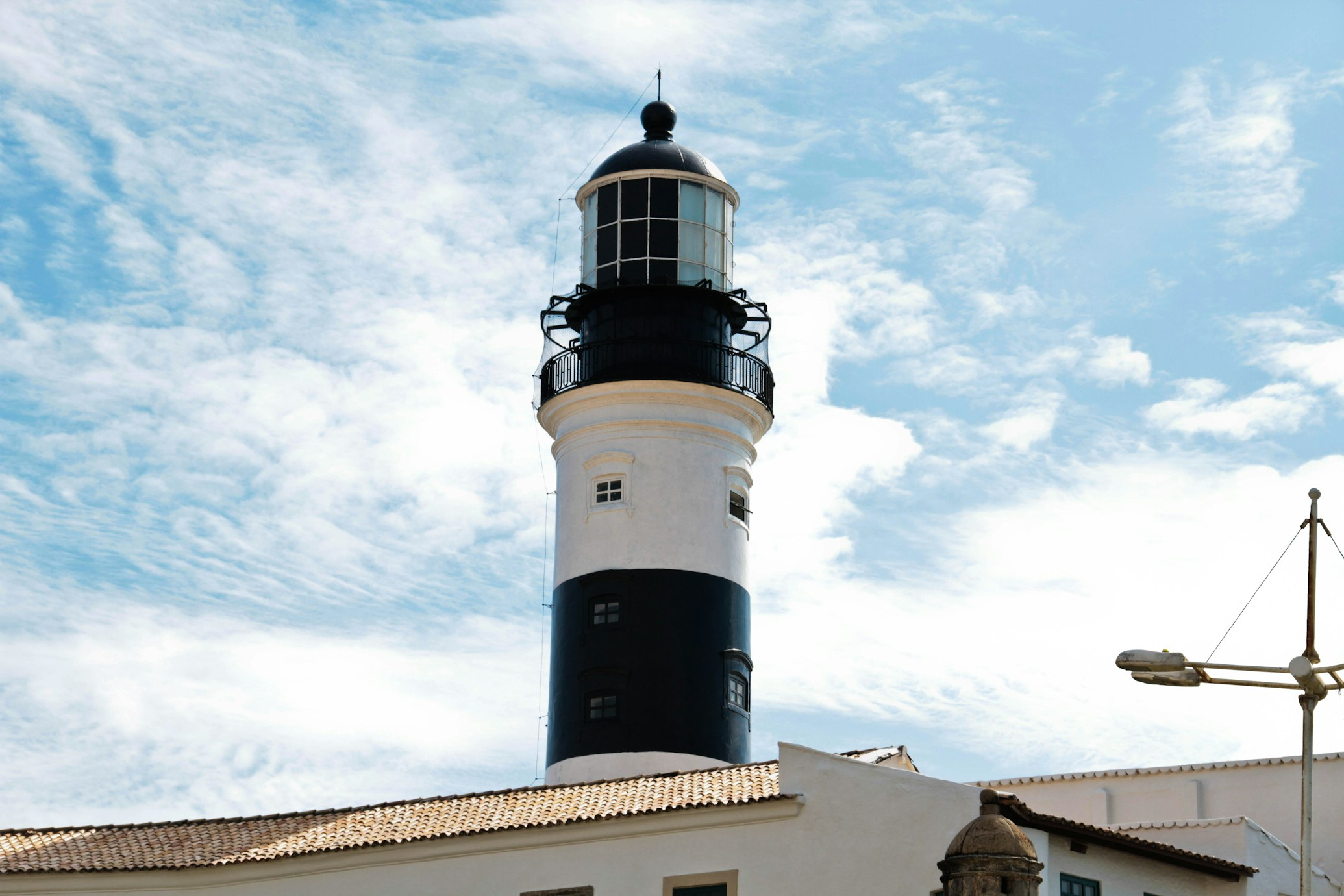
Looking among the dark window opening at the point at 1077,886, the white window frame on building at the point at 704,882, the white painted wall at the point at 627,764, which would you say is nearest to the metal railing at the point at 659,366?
the white painted wall at the point at 627,764

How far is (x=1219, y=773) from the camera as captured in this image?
113 ft

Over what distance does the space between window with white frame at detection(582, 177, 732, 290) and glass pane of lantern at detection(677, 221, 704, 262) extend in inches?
0.5

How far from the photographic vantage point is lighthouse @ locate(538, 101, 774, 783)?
34500 mm

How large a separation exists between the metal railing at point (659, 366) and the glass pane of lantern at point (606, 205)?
7.91 feet

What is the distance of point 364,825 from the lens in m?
30.3

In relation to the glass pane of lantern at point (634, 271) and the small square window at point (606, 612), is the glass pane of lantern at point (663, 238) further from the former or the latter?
the small square window at point (606, 612)

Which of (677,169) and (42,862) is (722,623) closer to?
(677,169)

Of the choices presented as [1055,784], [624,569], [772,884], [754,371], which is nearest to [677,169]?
[754,371]

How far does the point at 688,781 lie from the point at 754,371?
10.6 m

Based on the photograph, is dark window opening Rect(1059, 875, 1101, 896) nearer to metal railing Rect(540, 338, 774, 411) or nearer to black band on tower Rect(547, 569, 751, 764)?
black band on tower Rect(547, 569, 751, 764)

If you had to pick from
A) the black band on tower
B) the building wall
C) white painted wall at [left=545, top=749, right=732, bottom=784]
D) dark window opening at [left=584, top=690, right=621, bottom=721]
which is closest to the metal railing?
the black band on tower

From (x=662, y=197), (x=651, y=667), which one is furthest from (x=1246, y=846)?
(x=662, y=197)

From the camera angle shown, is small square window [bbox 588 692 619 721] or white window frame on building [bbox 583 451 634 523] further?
white window frame on building [bbox 583 451 634 523]

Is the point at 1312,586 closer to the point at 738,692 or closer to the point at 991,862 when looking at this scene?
the point at 991,862
